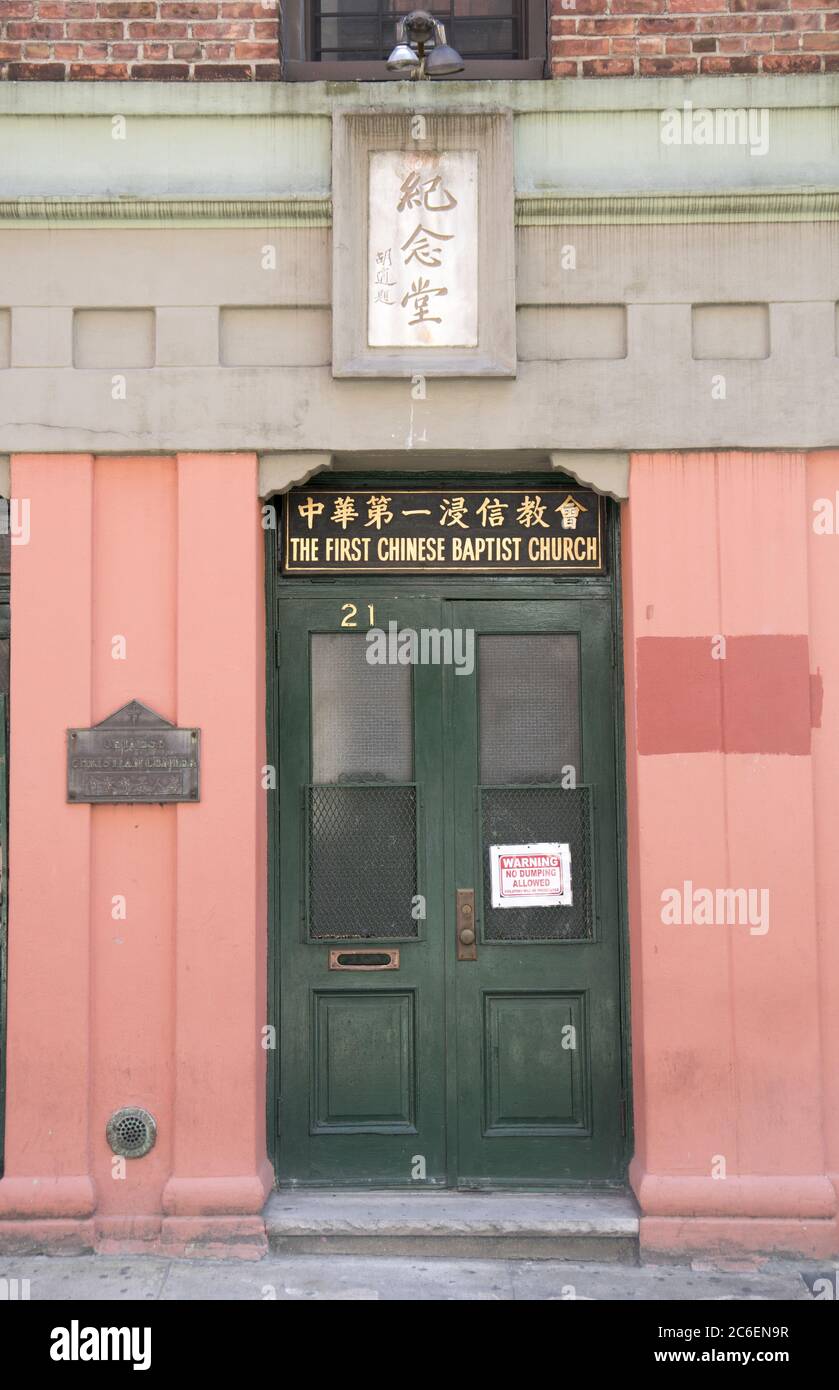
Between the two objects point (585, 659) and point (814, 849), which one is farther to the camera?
point (585, 659)

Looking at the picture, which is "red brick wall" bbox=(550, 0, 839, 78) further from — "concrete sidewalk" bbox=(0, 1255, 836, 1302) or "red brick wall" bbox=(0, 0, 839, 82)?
"concrete sidewalk" bbox=(0, 1255, 836, 1302)

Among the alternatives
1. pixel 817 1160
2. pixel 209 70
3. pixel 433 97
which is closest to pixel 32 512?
pixel 209 70

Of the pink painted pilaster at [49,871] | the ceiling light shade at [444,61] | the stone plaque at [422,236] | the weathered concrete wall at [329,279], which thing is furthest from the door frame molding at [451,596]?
the ceiling light shade at [444,61]

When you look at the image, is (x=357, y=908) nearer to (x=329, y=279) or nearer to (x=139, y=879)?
Answer: (x=139, y=879)

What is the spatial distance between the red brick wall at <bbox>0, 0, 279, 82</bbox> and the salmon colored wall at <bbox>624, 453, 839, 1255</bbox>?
8.90 feet

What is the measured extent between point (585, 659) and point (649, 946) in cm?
142

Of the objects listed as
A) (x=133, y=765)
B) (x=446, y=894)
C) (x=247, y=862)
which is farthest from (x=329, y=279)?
(x=446, y=894)

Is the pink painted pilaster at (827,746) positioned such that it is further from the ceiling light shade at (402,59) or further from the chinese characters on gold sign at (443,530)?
the ceiling light shade at (402,59)

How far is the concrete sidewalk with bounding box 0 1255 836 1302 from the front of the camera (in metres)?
4.87

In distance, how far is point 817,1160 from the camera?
5.22 m

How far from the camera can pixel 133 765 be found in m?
5.34

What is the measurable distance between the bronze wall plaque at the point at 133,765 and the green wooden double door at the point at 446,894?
1.78 ft

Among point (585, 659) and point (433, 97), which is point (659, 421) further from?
point (433, 97)

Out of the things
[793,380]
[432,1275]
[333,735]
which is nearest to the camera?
[432,1275]
